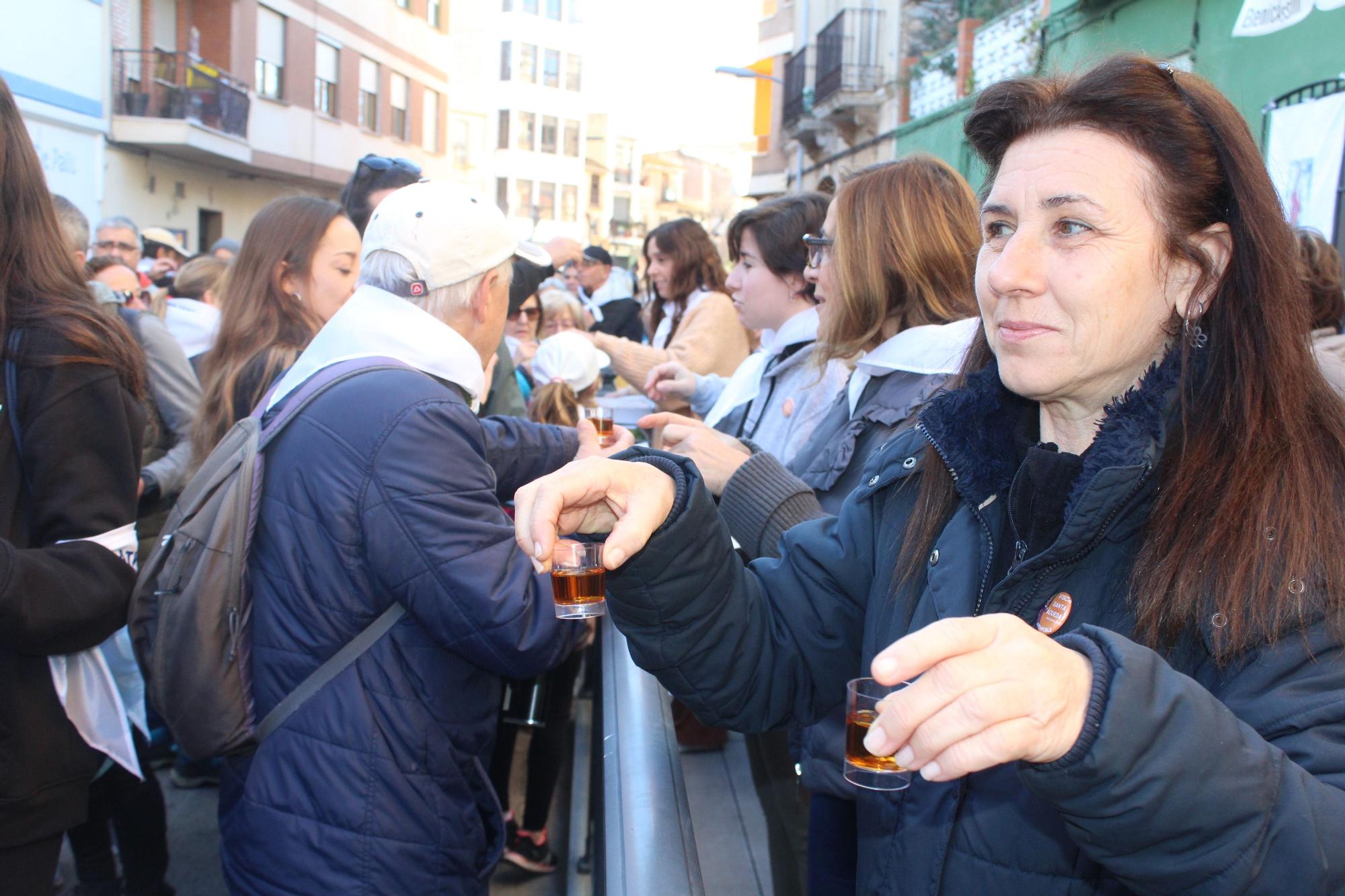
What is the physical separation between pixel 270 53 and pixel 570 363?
22.3 metres

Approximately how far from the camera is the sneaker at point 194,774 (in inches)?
193

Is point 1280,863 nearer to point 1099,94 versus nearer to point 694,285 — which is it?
point 1099,94

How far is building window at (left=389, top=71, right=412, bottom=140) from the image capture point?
30406 millimetres

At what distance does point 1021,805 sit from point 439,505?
138 centimetres

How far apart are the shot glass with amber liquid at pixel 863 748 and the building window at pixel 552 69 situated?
59.5 meters

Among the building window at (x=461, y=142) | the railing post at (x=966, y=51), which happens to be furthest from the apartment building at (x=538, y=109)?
the railing post at (x=966, y=51)

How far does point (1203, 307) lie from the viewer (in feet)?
5.46

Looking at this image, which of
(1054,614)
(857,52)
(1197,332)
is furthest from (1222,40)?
(857,52)

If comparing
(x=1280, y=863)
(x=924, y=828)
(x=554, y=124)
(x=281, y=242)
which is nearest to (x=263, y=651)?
(x=924, y=828)

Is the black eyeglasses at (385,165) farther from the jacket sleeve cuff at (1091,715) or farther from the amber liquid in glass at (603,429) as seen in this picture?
the jacket sleeve cuff at (1091,715)

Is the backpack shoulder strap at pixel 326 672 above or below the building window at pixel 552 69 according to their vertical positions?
below

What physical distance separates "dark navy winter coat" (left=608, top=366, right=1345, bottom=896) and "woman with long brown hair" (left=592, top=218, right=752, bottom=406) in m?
3.68

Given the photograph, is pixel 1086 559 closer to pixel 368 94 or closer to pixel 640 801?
pixel 640 801

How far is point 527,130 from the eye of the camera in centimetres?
5691
